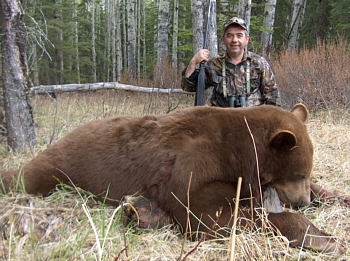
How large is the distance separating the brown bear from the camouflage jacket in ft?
7.38

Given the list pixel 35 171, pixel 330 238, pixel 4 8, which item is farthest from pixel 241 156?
pixel 4 8

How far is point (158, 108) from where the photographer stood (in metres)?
8.23

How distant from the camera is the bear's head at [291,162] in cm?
222

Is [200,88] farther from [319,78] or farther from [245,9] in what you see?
[245,9]

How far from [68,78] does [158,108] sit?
14.7m

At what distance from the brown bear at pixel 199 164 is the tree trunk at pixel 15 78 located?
199cm

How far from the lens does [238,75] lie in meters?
4.64

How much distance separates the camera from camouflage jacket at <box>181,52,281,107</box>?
183 inches

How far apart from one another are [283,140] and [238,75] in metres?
2.68

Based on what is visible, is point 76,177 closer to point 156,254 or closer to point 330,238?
point 156,254

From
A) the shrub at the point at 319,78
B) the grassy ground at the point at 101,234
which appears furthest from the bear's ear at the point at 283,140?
the shrub at the point at 319,78

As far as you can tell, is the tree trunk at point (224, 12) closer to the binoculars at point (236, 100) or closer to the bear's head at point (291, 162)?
the binoculars at point (236, 100)

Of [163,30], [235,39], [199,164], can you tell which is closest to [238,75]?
[235,39]

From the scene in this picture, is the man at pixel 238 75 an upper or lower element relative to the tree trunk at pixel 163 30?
lower
